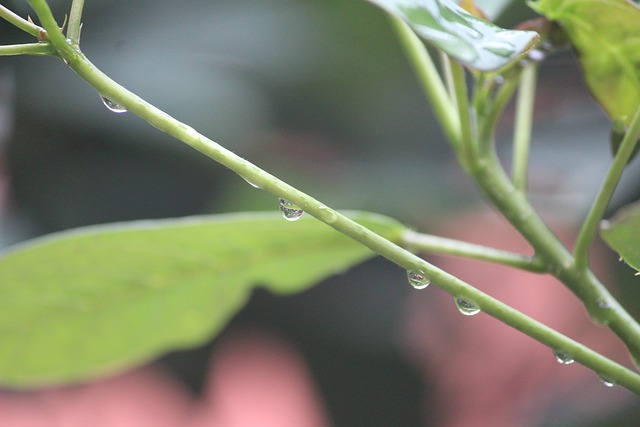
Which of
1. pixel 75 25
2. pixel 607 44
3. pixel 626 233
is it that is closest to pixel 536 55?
pixel 607 44

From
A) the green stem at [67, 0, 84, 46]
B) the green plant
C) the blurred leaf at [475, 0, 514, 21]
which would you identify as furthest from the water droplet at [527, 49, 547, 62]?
the green stem at [67, 0, 84, 46]

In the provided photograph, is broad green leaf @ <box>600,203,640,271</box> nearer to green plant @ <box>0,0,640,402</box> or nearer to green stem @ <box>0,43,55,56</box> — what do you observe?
green plant @ <box>0,0,640,402</box>

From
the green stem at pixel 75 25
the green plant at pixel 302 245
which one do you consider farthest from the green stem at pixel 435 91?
the green stem at pixel 75 25

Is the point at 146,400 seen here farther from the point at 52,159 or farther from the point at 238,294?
the point at 238,294

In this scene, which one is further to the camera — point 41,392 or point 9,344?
point 41,392

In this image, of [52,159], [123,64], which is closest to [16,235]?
[52,159]

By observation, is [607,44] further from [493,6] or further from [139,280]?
[139,280]

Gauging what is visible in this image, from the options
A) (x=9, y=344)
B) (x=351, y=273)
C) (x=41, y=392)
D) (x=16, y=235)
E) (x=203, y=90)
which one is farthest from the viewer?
(x=41, y=392)
